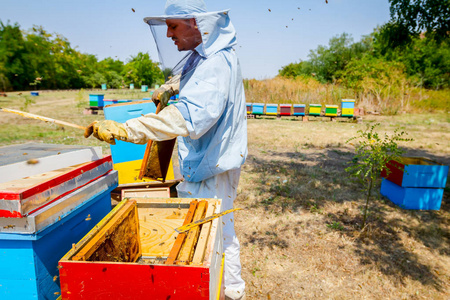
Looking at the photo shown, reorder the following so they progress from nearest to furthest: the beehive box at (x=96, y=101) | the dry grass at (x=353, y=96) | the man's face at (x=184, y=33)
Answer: the man's face at (x=184, y=33) → the beehive box at (x=96, y=101) → the dry grass at (x=353, y=96)

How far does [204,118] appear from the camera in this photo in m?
1.42

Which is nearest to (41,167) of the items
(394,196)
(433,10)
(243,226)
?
(243,226)

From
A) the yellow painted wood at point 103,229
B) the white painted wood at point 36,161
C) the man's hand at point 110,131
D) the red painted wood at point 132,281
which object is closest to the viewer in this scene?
the red painted wood at point 132,281

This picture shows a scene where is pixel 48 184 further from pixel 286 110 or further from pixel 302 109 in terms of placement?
pixel 286 110

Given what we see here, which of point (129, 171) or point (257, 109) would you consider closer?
point (129, 171)

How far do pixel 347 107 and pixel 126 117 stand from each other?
10.8m

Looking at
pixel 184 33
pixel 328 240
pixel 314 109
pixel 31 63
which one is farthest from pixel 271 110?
pixel 31 63

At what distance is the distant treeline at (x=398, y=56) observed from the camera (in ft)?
14.2

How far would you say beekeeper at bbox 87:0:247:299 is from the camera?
1.38m

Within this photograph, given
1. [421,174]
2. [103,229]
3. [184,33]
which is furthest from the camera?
[421,174]

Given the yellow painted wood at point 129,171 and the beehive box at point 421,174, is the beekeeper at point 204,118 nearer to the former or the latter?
the yellow painted wood at point 129,171

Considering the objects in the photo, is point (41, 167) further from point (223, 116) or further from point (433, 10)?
point (433, 10)

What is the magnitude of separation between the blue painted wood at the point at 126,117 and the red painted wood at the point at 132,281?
191cm

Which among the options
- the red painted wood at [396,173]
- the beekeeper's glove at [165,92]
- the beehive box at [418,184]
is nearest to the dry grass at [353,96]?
the red painted wood at [396,173]
